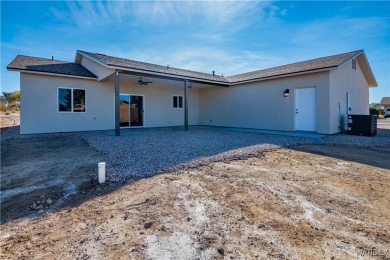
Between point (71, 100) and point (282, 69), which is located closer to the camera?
point (71, 100)

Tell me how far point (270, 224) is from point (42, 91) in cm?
1221

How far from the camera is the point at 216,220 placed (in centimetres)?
250

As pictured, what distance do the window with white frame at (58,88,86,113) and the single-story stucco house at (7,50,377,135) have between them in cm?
5

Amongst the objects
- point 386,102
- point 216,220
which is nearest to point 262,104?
point 216,220

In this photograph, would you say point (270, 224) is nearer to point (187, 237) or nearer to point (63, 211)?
point (187, 237)

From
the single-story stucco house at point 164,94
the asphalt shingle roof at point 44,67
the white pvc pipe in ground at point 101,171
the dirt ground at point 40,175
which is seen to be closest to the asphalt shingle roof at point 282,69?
the single-story stucco house at point 164,94

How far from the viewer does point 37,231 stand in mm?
2363

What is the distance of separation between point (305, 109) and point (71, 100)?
41.6ft

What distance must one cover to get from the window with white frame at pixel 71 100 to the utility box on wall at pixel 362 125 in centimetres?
1429

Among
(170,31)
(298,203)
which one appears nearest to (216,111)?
(170,31)

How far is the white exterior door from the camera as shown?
1057 centimetres
